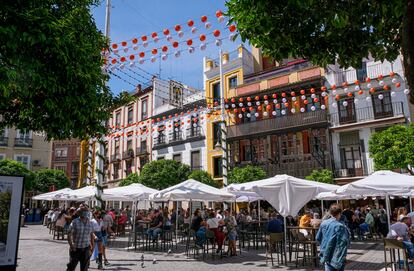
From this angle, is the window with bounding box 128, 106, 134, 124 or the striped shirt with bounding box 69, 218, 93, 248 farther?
the window with bounding box 128, 106, 134, 124

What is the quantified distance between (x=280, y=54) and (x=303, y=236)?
6.13m

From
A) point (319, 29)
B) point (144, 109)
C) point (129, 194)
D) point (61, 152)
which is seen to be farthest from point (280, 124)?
point (61, 152)

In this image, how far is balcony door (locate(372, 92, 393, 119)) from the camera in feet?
79.3

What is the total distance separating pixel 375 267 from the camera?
33.2 ft

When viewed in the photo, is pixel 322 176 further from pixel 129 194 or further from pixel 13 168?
pixel 13 168

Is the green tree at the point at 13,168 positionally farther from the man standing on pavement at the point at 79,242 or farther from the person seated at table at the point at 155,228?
the man standing on pavement at the point at 79,242

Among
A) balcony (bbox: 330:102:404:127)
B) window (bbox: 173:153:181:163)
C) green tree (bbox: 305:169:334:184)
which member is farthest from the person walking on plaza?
window (bbox: 173:153:181:163)

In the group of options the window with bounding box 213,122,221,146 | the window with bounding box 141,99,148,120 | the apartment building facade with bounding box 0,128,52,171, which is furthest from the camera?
the apartment building facade with bounding box 0,128,52,171

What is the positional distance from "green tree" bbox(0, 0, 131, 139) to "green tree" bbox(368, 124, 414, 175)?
16.9 meters

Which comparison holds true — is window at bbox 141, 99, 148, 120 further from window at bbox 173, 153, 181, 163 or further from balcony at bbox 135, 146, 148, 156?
window at bbox 173, 153, 181, 163

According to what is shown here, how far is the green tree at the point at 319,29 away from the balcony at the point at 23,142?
45.4 metres

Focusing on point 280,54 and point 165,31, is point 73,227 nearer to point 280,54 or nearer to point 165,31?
point 280,54

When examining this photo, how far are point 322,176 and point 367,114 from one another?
212 inches

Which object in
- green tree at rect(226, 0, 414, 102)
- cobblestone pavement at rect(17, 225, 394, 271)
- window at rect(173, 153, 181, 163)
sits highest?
window at rect(173, 153, 181, 163)
